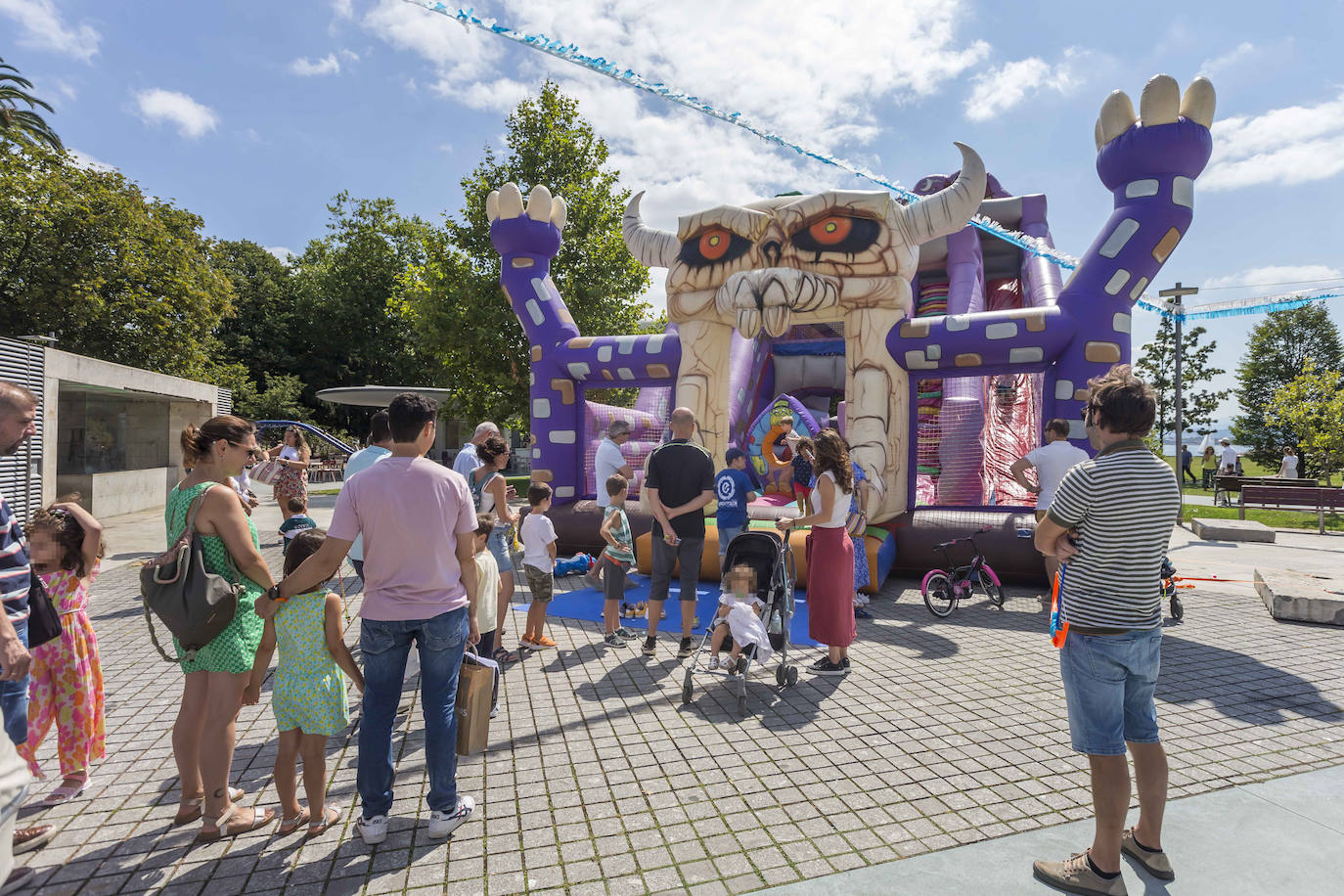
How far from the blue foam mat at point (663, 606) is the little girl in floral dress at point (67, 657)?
3475mm

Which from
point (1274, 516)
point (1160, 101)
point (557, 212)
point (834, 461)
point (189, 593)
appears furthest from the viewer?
point (1274, 516)

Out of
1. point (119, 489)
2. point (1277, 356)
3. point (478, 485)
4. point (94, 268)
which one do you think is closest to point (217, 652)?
point (478, 485)

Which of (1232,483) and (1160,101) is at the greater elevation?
(1160,101)

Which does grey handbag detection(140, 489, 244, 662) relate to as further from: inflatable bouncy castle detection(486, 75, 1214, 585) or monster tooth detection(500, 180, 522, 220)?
monster tooth detection(500, 180, 522, 220)

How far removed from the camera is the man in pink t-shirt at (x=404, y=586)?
2.51 metres

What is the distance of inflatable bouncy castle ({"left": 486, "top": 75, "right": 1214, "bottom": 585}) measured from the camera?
23.0 feet

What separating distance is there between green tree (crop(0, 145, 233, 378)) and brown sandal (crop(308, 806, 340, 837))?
2127cm

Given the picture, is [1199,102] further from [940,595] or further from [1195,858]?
[1195,858]

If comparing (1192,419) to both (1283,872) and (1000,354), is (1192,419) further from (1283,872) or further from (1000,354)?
(1283,872)

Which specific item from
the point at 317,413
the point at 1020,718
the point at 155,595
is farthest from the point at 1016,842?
the point at 317,413

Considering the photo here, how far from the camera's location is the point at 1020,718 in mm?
3777

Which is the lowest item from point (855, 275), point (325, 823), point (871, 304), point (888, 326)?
point (325, 823)

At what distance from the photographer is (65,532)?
9.41 feet

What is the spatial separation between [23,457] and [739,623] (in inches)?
458
